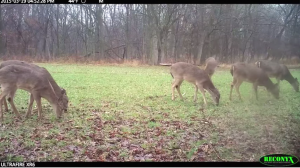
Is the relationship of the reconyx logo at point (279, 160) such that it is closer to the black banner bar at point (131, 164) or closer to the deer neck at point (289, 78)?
the black banner bar at point (131, 164)

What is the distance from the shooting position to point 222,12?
6.66 ft

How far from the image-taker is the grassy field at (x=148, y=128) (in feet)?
7.06

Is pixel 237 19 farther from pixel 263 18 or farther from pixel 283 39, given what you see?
pixel 283 39

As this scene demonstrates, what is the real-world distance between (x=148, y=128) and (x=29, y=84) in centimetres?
210

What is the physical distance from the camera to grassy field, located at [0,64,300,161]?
2.15m

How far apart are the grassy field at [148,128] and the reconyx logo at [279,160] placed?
0.04 m

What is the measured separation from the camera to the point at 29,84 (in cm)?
417

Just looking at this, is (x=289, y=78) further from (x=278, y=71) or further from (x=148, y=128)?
(x=148, y=128)

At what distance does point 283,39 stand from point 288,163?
1.02m

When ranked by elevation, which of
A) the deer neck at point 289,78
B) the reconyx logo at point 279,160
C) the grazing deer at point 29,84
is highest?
the deer neck at point 289,78

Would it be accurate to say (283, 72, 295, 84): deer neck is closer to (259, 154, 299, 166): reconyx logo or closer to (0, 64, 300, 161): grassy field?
(0, 64, 300, 161): grassy field
